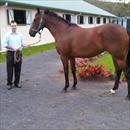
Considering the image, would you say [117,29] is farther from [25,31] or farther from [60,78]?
[25,31]

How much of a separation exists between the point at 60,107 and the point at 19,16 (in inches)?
521

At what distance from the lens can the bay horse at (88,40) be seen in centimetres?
635

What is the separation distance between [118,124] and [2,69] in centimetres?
650

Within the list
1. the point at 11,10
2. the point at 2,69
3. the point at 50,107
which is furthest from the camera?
the point at 11,10

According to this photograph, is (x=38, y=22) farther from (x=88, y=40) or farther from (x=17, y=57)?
(x=88, y=40)

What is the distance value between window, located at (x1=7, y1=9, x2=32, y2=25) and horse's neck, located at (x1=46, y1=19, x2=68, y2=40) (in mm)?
9828

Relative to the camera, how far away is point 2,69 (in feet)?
34.3

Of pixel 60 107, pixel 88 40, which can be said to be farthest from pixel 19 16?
pixel 60 107

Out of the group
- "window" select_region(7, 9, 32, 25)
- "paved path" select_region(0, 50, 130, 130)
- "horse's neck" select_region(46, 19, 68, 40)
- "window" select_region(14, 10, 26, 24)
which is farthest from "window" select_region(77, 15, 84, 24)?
"horse's neck" select_region(46, 19, 68, 40)

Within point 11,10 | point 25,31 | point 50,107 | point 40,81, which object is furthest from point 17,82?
point 25,31

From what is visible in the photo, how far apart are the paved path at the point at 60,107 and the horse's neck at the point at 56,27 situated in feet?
4.78

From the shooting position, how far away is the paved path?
4910 millimetres

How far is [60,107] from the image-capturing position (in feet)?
19.3

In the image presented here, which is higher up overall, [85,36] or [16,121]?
[85,36]
